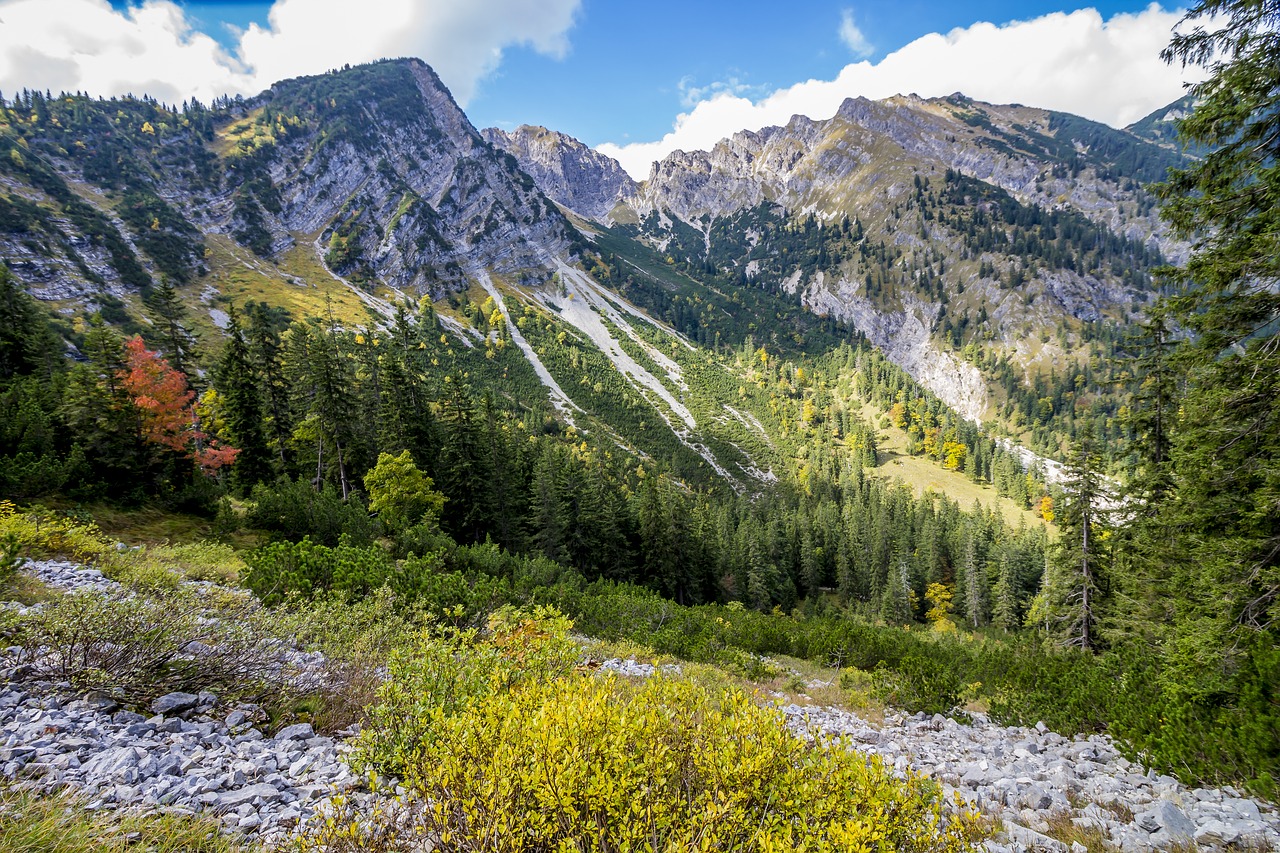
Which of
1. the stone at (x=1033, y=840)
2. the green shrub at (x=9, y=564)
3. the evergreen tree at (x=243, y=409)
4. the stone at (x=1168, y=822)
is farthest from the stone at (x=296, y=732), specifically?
the evergreen tree at (x=243, y=409)

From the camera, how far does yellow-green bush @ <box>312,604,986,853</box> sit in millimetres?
3662

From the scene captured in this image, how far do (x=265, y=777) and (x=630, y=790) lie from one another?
395 cm

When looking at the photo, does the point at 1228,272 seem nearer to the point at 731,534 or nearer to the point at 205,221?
the point at 731,534

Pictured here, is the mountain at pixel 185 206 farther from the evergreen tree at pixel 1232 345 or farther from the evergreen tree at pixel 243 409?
the evergreen tree at pixel 1232 345

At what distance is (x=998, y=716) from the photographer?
11.3 metres

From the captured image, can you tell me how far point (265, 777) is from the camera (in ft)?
16.4

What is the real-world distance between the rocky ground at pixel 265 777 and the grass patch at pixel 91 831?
0.22m

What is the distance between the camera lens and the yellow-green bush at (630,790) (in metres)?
3.66

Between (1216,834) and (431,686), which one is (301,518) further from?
(1216,834)

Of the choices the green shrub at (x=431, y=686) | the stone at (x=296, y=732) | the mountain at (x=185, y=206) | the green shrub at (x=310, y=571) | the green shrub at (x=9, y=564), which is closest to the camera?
the green shrub at (x=431, y=686)

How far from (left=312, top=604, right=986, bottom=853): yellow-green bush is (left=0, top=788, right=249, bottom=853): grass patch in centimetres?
84

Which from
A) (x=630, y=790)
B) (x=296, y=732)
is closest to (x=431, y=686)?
(x=296, y=732)

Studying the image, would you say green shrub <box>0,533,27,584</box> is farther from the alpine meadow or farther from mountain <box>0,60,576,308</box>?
mountain <box>0,60,576,308</box>

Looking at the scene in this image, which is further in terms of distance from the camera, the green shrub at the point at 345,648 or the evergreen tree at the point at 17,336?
the evergreen tree at the point at 17,336
